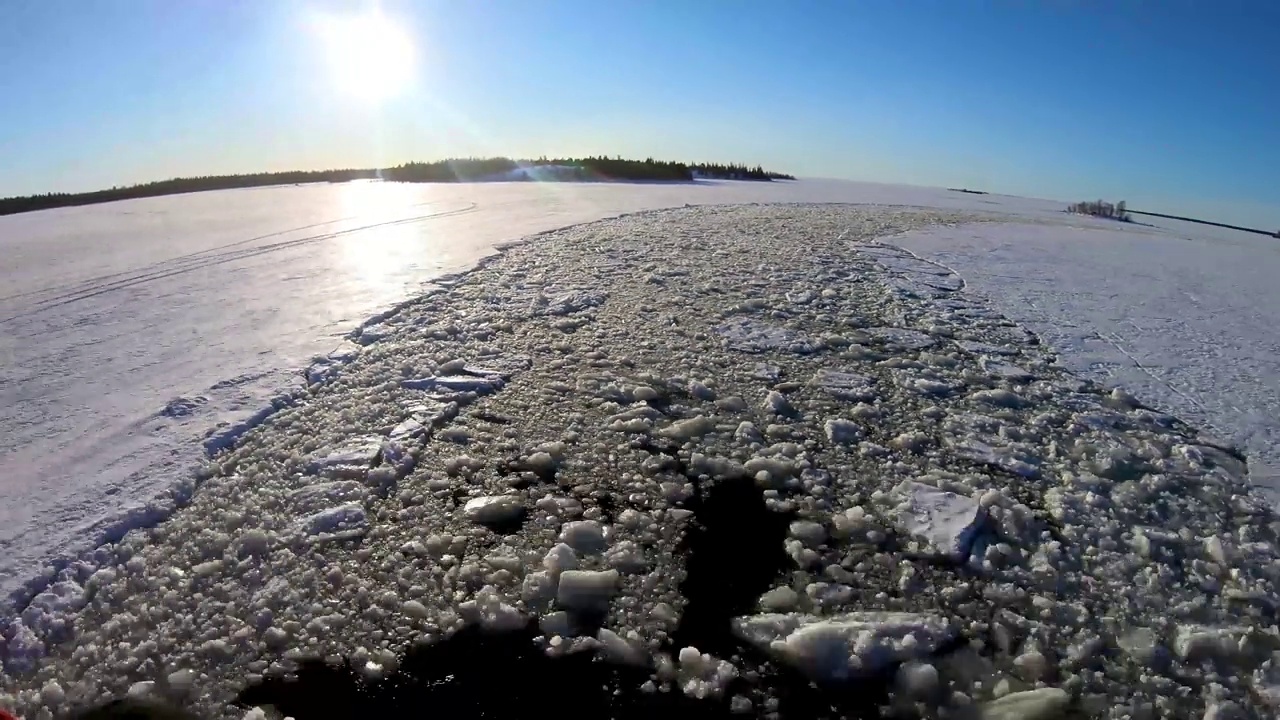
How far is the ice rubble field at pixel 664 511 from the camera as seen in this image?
7.34 feet

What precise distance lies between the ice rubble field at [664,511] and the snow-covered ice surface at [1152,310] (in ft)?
0.40

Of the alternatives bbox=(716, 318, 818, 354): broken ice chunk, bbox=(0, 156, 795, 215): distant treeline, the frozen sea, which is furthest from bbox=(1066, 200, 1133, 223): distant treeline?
bbox=(716, 318, 818, 354): broken ice chunk

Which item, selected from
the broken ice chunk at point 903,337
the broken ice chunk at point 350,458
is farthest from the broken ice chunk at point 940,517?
the broken ice chunk at point 350,458

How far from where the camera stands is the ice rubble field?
2.24 meters

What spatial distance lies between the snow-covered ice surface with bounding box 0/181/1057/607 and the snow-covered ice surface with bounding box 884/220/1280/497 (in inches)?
186

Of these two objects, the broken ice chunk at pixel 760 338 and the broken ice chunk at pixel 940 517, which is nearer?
the broken ice chunk at pixel 940 517

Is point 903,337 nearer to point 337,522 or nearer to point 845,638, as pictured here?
point 845,638

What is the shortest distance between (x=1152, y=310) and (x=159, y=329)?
7355 mm

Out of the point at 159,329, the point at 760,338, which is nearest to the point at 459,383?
the point at 760,338

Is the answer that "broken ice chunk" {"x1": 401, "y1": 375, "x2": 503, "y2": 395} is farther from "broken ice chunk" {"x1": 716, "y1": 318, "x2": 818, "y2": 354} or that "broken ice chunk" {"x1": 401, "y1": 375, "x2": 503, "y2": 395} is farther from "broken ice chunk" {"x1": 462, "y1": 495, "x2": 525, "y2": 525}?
"broken ice chunk" {"x1": 716, "y1": 318, "x2": 818, "y2": 354}

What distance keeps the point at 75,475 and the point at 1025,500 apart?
406 centimetres

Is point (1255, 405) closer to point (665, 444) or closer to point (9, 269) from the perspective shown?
point (665, 444)

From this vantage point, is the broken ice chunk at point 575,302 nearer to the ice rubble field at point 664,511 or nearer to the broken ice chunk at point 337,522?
the ice rubble field at point 664,511

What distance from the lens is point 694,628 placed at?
93.9 inches
